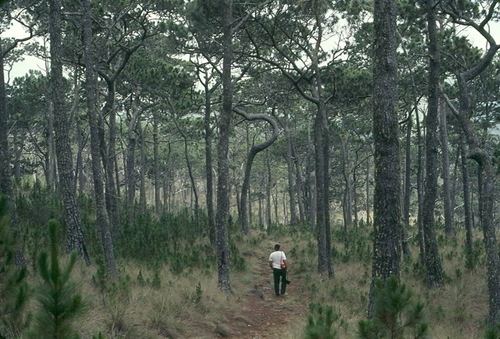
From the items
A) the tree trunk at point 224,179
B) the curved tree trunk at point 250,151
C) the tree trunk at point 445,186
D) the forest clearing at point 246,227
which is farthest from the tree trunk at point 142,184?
the tree trunk at point 445,186

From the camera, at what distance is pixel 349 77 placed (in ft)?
49.7

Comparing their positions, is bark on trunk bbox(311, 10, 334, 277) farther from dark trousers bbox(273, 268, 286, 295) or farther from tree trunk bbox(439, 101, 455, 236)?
tree trunk bbox(439, 101, 455, 236)

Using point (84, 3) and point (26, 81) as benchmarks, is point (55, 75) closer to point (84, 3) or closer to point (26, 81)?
point (84, 3)

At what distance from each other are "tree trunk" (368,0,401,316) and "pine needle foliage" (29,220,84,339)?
18.3 feet

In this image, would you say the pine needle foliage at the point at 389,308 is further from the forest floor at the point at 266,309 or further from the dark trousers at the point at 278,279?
the dark trousers at the point at 278,279

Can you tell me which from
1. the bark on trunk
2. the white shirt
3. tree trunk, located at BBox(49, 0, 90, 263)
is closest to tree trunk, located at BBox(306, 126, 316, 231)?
the bark on trunk

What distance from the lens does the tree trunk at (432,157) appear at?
1127cm

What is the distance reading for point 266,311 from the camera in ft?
37.6

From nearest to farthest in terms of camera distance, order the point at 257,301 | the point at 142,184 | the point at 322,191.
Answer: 1. the point at 257,301
2. the point at 322,191
3. the point at 142,184

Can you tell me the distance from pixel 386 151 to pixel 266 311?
5.95 metres

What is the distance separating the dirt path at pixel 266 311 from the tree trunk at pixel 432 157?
3.46 meters

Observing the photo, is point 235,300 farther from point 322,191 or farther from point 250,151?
point 250,151

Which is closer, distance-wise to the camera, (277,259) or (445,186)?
(277,259)

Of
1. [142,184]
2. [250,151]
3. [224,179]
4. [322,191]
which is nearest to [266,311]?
[224,179]
